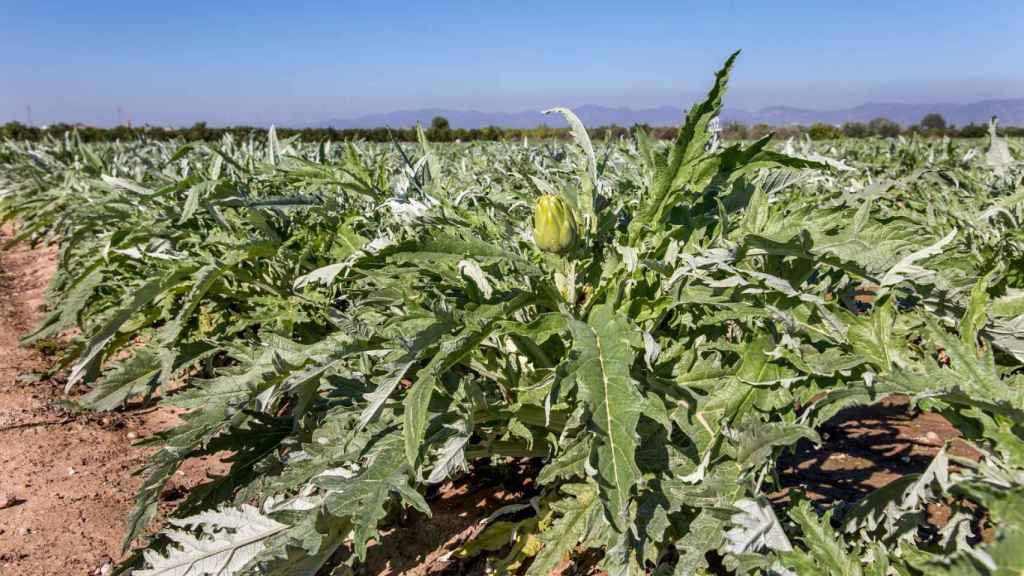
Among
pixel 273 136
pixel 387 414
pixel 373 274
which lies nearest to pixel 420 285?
pixel 373 274

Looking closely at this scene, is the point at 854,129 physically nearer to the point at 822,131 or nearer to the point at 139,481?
the point at 822,131

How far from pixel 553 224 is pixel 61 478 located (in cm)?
216

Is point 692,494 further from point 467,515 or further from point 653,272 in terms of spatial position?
point 467,515

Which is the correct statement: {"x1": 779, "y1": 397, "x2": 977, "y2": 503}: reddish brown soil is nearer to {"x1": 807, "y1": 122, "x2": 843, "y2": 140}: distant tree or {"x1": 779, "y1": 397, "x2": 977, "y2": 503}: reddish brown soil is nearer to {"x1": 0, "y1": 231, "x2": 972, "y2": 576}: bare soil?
{"x1": 0, "y1": 231, "x2": 972, "y2": 576}: bare soil

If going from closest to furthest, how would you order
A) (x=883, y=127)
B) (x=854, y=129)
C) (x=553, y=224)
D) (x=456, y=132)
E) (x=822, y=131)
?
(x=553, y=224), (x=822, y=131), (x=883, y=127), (x=854, y=129), (x=456, y=132)

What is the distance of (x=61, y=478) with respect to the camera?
2.51 meters

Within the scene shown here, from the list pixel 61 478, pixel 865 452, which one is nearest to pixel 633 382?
pixel 865 452

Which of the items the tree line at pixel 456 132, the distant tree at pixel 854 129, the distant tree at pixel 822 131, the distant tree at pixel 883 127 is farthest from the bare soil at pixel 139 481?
the distant tree at pixel 854 129

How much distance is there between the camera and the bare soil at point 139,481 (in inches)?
78.4

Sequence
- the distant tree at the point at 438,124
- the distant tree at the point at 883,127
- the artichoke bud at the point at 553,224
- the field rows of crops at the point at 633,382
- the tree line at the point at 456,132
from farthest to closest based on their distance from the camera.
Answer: the distant tree at the point at 438,124, the distant tree at the point at 883,127, the tree line at the point at 456,132, the artichoke bud at the point at 553,224, the field rows of crops at the point at 633,382

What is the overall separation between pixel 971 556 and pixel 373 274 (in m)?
1.16

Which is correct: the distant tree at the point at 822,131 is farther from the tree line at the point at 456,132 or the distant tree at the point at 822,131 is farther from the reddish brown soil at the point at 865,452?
the reddish brown soil at the point at 865,452

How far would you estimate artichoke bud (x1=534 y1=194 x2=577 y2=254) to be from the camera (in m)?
1.40

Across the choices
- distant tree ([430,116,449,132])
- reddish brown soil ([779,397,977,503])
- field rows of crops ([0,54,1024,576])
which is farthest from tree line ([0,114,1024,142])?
field rows of crops ([0,54,1024,576])
